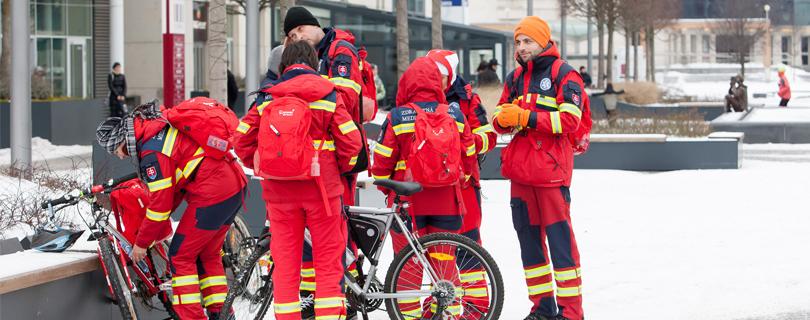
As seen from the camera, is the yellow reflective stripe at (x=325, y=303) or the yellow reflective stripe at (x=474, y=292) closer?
the yellow reflective stripe at (x=325, y=303)

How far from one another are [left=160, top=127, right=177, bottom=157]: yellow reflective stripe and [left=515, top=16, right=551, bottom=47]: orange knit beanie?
1.86 m

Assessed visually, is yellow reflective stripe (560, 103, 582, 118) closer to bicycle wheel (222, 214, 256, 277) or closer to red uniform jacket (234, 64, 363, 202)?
red uniform jacket (234, 64, 363, 202)

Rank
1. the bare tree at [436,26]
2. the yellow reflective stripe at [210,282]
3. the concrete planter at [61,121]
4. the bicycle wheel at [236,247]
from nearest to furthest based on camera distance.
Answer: the yellow reflective stripe at [210,282]
the bicycle wheel at [236,247]
the concrete planter at [61,121]
the bare tree at [436,26]

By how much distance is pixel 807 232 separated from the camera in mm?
11828

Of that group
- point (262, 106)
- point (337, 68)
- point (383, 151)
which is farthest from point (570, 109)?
point (262, 106)

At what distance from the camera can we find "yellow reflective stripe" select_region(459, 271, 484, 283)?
22.7ft

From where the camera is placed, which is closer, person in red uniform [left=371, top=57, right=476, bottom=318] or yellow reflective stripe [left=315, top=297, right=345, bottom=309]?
yellow reflective stripe [left=315, top=297, right=345, bottom=309]

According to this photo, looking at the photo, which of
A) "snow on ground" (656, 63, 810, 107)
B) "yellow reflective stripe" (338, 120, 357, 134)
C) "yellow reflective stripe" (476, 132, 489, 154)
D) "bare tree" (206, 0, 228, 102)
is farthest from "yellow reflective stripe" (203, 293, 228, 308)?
"snow on ground" (656, 63, 810, 107)

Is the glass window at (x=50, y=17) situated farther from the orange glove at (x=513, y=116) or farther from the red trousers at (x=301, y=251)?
the red trousers at (x=301, y=251)

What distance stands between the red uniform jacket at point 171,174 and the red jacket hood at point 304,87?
74 centimetres

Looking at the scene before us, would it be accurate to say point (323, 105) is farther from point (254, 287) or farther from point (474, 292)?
point (474, 292)

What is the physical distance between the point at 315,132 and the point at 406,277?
0.97 m

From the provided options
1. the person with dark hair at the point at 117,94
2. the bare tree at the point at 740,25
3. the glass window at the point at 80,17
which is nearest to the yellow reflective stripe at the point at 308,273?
the person with dark hair at the point at 117,94

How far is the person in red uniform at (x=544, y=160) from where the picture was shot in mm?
7262
